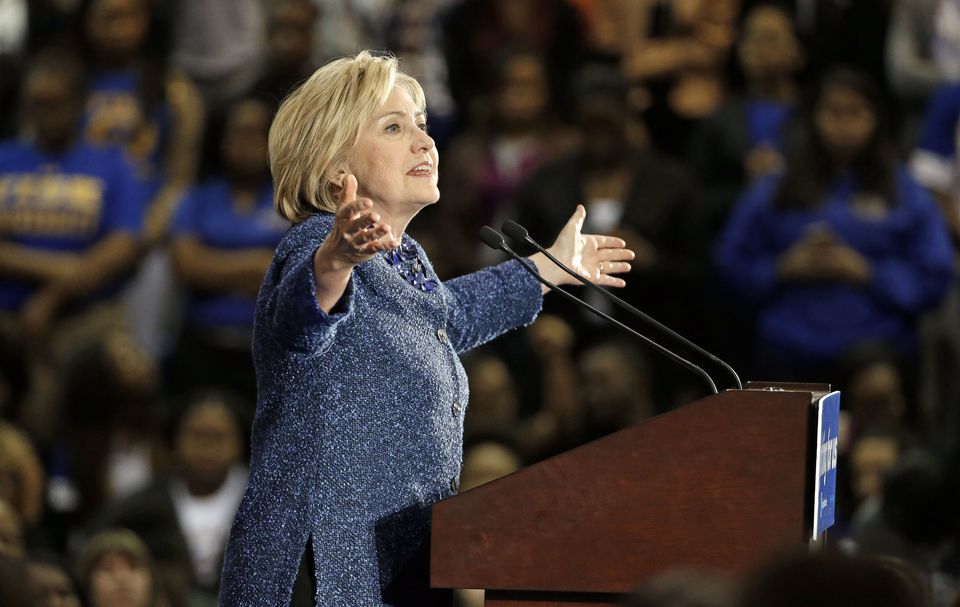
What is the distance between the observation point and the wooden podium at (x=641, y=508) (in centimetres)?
228

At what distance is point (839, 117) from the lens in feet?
18.7

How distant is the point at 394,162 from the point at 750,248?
3206mm

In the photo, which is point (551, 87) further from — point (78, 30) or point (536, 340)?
point (78, 30)

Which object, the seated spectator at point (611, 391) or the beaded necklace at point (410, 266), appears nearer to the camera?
the beaded necklace at point (410, 266)

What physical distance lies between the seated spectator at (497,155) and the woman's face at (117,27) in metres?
1.20

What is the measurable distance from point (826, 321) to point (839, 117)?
0.65 metres

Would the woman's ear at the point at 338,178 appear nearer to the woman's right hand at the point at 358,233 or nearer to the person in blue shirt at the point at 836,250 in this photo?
the woman's right hand at the point at 358,233

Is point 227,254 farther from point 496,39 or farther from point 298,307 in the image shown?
point 298,307

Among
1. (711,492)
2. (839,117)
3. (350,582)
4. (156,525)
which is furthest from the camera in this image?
(839,117)

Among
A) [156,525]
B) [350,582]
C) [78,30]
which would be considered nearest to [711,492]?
[350,582]

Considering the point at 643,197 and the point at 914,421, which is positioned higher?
the point at 643,197

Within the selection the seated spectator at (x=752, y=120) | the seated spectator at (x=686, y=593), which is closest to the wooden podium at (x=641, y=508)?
the seated spectator at (x=686, y=593)

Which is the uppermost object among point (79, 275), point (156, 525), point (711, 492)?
point (711, 492)

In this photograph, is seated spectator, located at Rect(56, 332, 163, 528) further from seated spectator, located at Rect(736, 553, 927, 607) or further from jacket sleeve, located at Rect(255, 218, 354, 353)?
seated spectator, located at Rect(736, 553, 927, 607)
